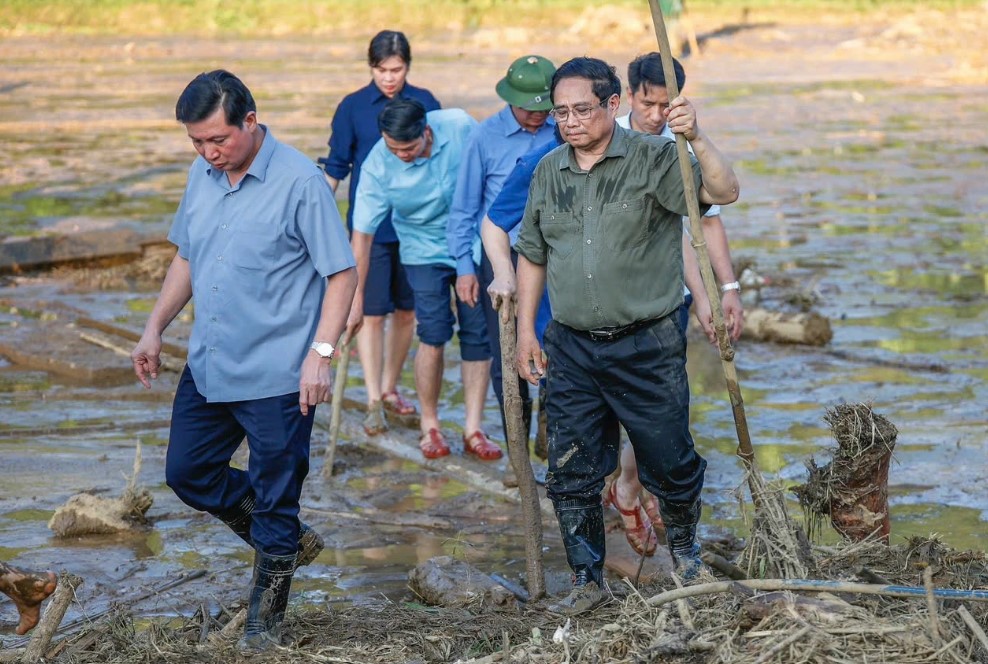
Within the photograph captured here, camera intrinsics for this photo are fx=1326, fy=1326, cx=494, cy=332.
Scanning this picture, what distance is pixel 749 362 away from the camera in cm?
925

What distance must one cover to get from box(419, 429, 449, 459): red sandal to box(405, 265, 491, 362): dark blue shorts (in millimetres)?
465

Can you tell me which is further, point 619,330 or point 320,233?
point 619,330

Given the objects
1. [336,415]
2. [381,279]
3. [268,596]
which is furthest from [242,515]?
[381,279]

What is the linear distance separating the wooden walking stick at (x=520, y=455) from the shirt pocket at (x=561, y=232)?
0.58 m

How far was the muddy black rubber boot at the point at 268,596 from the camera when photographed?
15.4 ft

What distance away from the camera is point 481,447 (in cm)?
727

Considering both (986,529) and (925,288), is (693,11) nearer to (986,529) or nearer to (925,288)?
(925,288)

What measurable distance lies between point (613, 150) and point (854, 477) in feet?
5.45

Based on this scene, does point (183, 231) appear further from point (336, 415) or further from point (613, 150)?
point (336, 415)

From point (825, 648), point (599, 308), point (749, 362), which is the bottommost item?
point (749, 362)

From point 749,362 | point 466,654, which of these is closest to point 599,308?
point 466,654

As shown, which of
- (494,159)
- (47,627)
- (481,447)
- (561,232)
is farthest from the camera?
(481,447)

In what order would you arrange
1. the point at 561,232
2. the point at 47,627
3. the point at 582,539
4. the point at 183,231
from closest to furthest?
the point at 47,627, the point at 561,232, the point at 183,231, the point at 582,539

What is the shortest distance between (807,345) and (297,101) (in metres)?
19.5
